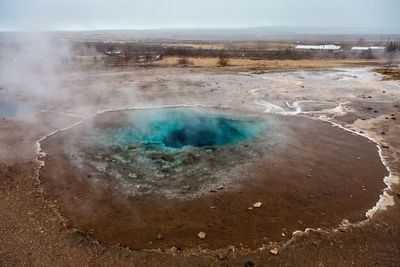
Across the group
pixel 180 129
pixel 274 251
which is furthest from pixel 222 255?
pixel 180 129

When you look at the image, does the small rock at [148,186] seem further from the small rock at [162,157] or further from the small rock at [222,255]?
the small rock at [222,255]

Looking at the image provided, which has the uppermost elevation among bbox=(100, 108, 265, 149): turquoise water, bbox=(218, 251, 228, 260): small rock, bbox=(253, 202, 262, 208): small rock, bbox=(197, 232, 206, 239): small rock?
bbox=(100, 108, 265, 149): turquoise water

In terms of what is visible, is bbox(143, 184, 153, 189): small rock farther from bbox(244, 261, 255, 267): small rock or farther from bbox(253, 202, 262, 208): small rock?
bbox(244, 261, 255, 267): small rock

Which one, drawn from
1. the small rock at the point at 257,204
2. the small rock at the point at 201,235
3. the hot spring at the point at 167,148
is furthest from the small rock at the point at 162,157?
the small rock at the point at 201,235

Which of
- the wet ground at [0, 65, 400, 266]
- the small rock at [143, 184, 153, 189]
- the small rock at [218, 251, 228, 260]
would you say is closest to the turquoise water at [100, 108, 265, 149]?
the wet ground at [0, 65, 400, 266]

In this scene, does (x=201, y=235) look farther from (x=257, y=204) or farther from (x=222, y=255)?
(x=257, y=204)
